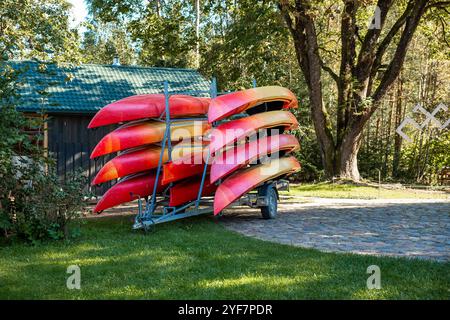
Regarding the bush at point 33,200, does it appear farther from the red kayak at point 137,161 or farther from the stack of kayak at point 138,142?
the stack of kayak at point 138,142

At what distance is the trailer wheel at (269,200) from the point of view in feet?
36.9

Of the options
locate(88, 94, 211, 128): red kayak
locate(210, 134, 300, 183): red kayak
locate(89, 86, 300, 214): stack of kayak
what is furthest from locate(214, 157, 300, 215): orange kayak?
locate(88, 94, 211, 128): red kayak

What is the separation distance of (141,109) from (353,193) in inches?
375

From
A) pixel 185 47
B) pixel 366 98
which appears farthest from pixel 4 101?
pixel 366 98

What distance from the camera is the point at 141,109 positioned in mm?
10672

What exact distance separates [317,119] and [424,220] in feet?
32.6

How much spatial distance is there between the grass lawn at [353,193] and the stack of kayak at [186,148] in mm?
6299

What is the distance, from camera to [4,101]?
838cm

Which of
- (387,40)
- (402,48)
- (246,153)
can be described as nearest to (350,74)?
(387,40)

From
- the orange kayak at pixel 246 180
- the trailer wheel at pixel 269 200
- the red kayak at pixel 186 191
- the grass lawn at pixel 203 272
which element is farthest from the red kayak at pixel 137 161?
the grass lawn at pixel 203 272

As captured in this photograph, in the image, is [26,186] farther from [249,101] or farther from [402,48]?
[402,48]

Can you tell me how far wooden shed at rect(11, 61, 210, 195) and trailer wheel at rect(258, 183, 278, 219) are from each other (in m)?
6.84
